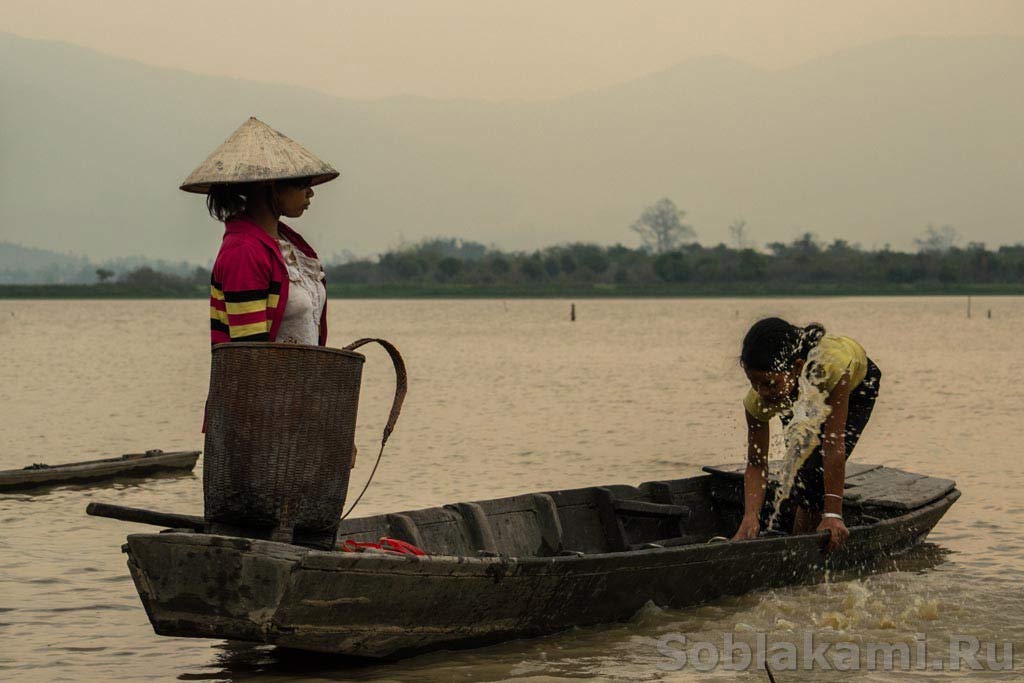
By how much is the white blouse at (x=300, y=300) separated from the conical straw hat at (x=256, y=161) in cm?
29

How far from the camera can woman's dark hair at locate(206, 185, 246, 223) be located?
5305 mm

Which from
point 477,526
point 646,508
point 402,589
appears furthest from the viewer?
point 646,508

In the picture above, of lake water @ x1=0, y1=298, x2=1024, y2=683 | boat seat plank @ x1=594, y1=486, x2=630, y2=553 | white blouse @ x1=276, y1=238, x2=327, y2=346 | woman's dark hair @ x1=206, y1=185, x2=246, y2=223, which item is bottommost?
lake water @ x1=0, y1=298, x2=1024, y2=683

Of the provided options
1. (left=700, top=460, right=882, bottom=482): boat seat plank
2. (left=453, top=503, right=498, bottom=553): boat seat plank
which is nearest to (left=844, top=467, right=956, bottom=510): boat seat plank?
(left=700, top=460, right=882, bottom=482): boat seat plank

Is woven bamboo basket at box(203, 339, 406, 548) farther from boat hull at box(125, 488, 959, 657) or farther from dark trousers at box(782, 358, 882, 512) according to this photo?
dark trousers at box(782, 358, 882, 512)

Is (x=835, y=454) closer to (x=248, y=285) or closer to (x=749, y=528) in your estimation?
(x=749, y=528)

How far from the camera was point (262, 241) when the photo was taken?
513 centimetres

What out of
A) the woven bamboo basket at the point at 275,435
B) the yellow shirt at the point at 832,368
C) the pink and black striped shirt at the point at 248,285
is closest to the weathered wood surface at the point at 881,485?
the yellow shirt at the point at 832,368

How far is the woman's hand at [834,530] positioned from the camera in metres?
7.46

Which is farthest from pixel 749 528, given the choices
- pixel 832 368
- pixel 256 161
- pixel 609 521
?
pixel 256 161

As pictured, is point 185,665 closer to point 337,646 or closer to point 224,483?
point 337,646

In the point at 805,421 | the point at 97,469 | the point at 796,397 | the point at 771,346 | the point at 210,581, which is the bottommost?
the point at 97,469

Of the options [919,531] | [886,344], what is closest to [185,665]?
[919,531]

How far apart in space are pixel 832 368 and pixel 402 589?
8.86ft
